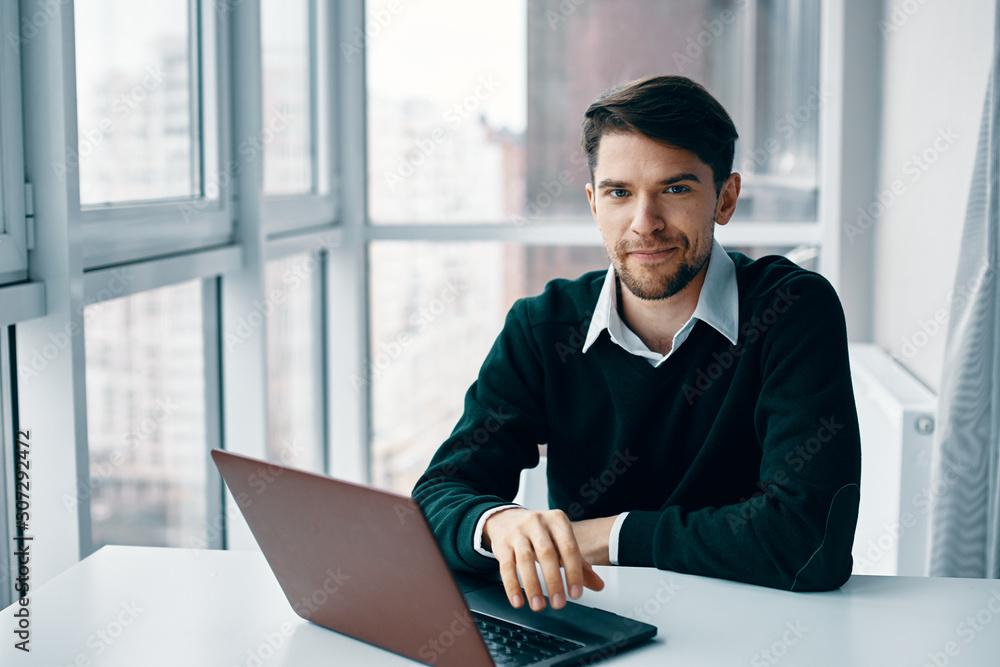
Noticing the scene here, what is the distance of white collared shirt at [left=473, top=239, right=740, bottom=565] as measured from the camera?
1387 millimetres

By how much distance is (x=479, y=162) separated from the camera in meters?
3.10

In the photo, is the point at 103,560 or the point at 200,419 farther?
the point at 200,419

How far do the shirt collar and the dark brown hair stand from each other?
0.41 feet

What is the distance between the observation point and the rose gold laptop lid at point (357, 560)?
0.84 metres

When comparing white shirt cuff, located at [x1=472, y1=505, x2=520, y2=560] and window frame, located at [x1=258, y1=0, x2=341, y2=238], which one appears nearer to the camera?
white shirt cuff, located at [x1=472, y1=505, x2=520, y2=560]

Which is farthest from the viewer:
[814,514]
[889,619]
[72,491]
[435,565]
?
[72,491]

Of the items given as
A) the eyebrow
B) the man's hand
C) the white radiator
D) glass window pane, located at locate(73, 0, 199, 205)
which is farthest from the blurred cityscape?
the man's hand

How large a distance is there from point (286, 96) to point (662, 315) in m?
1.58

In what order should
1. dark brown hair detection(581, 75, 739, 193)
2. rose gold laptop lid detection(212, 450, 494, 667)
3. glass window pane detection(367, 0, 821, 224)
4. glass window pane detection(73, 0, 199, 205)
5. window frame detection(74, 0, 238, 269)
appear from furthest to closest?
1. glass window pane detection(367, 0, 821, 224)
2. window frame detection(74, 0, 238, 269)
3. glass window pane detection(73, 0, 199, 205)
4. dark brown hair detection(581, 75, 739, 193)
5. rose gold laptop lid detection(212, 450, 494, 667)

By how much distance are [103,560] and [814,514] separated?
92 centimetres

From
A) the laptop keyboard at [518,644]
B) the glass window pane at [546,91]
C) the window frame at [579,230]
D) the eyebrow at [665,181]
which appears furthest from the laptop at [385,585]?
the glass window pane at [546,91]

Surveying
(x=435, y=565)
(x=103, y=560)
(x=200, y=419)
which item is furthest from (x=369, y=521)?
(x=200, y=419)

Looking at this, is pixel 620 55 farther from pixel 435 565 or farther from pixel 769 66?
pixel 435 565

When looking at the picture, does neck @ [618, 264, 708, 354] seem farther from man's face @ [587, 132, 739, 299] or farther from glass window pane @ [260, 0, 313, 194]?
glass window pane @ [260, 0, 313, 194]
